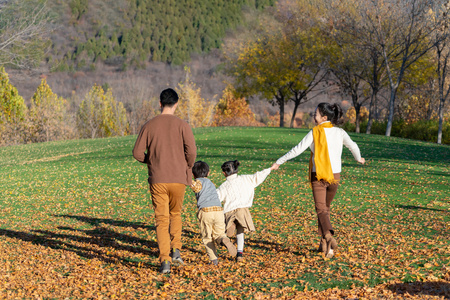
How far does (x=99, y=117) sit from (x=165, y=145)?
2271 inches

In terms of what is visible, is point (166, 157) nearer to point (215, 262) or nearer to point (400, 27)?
point (215, 262)

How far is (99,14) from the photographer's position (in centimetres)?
13462

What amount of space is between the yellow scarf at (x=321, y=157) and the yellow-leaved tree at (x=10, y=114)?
41563mm

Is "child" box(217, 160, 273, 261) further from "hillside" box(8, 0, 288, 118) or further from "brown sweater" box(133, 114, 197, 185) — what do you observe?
"hillside" box(8, 0, 288, 118)

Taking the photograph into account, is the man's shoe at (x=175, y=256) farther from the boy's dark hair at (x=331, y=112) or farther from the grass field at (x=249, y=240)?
the boy's dark hair at (x=331, y=112)

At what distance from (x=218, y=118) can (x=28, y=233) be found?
2489 inches

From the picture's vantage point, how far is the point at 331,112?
6160 mm

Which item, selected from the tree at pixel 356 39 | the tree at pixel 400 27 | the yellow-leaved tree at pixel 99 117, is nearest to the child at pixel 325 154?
the tree at pixel 400 27

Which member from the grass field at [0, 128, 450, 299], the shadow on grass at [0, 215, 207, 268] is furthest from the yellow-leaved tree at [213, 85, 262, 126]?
the shadow on grass at [0, 215, 207, 268]

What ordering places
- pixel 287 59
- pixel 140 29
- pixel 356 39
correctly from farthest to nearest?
1. pixel 140 29
2. pixel 287 59
3. pixel 356 39

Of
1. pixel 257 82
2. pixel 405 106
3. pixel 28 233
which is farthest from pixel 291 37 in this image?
pixel 28 233

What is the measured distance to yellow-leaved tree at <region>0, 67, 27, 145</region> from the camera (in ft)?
139

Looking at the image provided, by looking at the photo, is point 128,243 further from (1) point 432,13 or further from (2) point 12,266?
(1) point 432,13

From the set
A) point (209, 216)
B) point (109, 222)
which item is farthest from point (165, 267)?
point (109, 222)
